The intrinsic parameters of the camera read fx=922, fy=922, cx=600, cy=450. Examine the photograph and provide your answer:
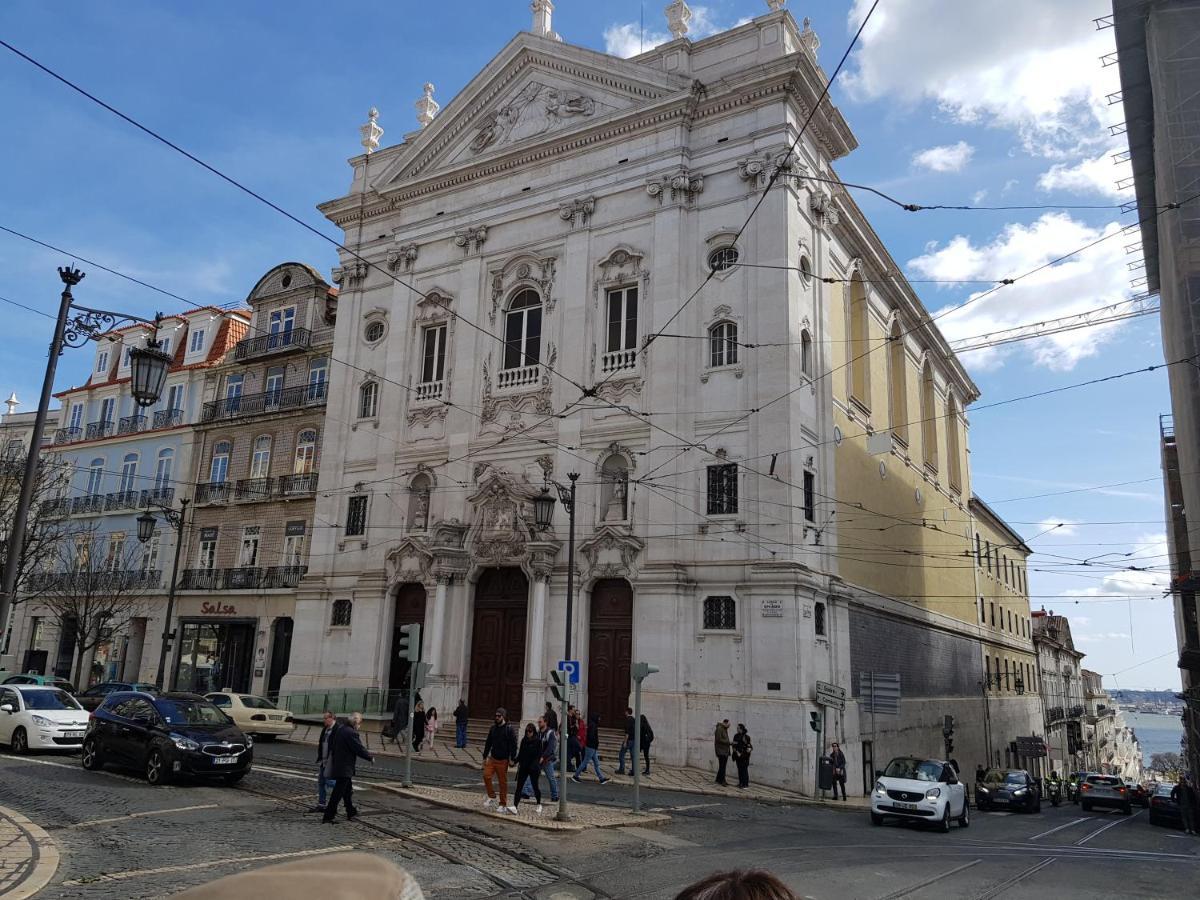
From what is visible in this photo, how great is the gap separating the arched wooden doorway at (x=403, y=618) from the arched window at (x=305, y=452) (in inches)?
330

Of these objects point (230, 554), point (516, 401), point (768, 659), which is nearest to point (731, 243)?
point (516, 401)

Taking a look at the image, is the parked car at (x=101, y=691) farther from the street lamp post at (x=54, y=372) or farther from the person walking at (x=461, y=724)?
the street lamp post at (x=54, y=372)

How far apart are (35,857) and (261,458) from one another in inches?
1192

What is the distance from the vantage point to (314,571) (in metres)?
33.3

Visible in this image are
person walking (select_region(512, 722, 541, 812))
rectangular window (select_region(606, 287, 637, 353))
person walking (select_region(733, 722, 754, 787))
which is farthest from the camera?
rectangular window (select_region(606, 287, 637, 353))

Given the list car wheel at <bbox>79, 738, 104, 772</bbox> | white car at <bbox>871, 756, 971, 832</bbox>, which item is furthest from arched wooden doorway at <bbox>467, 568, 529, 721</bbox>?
car wheel at <bbox>79, 738, 104, 772</bbox>

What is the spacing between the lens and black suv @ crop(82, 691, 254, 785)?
51.8 feet

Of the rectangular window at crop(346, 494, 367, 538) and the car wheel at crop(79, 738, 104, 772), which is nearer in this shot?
the car wheel at crop(79, 738, 104, 772)

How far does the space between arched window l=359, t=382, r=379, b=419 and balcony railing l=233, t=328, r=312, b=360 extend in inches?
199

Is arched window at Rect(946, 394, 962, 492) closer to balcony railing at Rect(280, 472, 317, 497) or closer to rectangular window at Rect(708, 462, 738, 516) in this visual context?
rectangular window at Rect(708, 462, 738, 516)

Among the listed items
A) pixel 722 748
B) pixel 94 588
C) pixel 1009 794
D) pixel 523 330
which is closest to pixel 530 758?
pixel 722 748

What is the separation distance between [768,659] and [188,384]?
99.1 ft

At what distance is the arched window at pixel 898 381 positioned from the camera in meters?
38.4

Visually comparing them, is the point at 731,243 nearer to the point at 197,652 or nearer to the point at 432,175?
the point at 432,175
